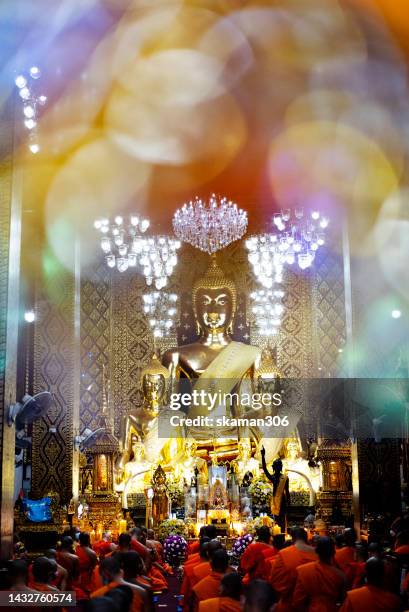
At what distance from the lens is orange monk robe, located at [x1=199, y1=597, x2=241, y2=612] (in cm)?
437

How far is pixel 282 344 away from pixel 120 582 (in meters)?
13.8

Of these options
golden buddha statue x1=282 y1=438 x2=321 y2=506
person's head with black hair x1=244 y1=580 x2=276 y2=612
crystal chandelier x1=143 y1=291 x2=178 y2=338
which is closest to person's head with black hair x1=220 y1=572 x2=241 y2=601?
person's head with black hair x1=244 y1=580 x2=276 y2=612

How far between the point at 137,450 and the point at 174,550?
5.25m

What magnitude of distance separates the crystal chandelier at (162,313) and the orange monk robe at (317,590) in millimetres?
13099

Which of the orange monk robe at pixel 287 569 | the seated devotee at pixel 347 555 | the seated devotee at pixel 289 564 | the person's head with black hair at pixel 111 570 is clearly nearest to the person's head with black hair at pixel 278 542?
the seated devotee at pixel 347 555

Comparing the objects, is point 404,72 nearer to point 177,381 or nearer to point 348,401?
point 348,401

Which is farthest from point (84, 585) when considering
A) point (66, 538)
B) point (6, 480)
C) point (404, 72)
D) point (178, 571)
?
point (404, 72)

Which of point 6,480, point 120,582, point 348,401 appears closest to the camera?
point 120,582

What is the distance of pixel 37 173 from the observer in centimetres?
1577

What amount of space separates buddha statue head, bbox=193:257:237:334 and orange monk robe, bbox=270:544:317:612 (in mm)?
12430

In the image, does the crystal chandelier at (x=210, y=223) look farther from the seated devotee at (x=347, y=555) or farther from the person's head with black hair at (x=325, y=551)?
the person's head with black hair at (x=325, y=551)

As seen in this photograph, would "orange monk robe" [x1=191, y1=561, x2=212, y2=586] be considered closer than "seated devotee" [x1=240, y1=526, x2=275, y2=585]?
Yes

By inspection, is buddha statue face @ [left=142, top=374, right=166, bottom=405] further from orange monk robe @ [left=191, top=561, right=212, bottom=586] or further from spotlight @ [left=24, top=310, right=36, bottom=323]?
orange monk robe @ [left=191, top=561, right=212, bottom=586]

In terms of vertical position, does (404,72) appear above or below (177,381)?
above
